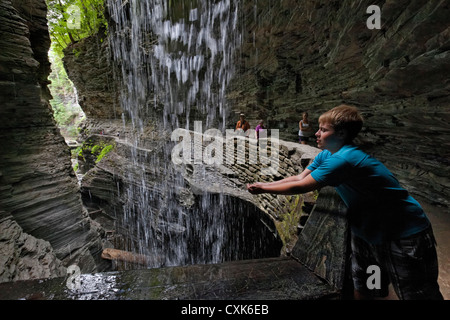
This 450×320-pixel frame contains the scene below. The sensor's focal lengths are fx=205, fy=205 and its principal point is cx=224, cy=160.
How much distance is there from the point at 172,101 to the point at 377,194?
16.5 m

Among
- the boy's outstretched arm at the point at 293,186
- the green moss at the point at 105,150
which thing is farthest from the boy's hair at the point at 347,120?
the green moss at the point at 105,150

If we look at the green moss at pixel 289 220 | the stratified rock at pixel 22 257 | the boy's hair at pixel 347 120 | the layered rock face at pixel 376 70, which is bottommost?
the stratified rock at pixel 22 257

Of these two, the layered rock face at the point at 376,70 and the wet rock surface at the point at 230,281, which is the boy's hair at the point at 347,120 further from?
the layered rock face at the point at 376,70

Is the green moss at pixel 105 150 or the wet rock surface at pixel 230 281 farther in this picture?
the green moss at pixel 105 150

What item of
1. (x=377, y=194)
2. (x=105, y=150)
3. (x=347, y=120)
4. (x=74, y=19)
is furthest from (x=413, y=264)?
(x=74, y=19)

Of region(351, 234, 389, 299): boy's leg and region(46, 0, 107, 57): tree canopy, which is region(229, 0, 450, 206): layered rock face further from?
region(46, 0, 107, 57): tree canopy

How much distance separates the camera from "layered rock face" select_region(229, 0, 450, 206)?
3.78 m

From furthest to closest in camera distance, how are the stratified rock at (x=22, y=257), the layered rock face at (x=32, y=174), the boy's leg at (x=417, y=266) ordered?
the layered rock face at (x=32, y=174), the stratified rock at (x=22, y=257), the boy's leg at (x=417, y=266)

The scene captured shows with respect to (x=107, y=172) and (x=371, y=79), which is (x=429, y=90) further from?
(x=107, y=172)

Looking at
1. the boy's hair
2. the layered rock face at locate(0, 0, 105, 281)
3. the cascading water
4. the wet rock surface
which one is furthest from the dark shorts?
the layered rock face at locate(0, 0, 105, 281)

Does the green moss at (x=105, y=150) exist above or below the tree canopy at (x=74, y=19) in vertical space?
below

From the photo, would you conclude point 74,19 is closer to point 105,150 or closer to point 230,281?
point 105,150

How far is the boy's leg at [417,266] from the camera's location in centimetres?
132
